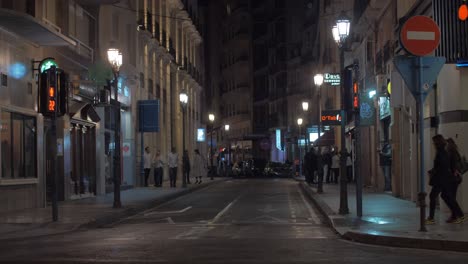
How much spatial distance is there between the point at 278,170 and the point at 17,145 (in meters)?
40.7

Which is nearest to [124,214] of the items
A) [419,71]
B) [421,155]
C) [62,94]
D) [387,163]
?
[62,94]

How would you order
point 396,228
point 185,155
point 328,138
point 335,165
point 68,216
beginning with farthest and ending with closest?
point 328,138
point 335,165
point 185,155
point 68,216
point 396,228

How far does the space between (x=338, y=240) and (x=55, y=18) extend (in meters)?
14.5

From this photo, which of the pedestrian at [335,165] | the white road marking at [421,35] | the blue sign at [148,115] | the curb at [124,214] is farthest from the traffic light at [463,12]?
the blue sign at [148,115]

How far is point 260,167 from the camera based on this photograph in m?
64.5

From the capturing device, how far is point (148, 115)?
36.8 meters

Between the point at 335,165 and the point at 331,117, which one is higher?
the point at 331,117

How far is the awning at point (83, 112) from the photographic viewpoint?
25.3 meters

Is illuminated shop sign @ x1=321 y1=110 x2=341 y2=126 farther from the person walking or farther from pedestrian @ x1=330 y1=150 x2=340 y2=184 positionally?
pedestrian @ x1=330 y1=150 x2=340 y2=184

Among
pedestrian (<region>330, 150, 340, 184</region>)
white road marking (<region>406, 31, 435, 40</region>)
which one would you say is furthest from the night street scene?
pedestrian (<region>330, 150, 340, 184</region>)

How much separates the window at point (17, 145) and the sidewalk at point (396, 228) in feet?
29.0

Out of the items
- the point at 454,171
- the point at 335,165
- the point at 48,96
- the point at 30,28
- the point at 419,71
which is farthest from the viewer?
the point at 335,165

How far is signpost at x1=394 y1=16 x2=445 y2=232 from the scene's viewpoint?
1295 cm

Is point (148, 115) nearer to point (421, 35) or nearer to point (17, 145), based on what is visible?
point (17, 145)
